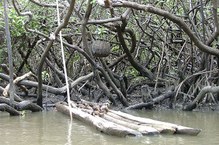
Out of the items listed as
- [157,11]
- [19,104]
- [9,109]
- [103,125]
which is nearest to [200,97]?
[157,11]

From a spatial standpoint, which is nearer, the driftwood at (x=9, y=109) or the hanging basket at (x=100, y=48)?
the driftwood at (x=9, y=109)

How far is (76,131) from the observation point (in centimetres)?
718

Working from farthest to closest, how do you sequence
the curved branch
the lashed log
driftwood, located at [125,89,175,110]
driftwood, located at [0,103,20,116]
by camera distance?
driftwood, located at [125,89,175,110] < driftwood, located at [0,103,20,116] < the curved branch < the lashed log

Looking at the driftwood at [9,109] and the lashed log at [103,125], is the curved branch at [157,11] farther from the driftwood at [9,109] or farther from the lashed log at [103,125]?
the driftwood at [9,109]

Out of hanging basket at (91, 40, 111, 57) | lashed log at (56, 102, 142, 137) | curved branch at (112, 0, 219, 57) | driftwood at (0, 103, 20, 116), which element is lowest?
lashed log at (56, 102, 142, 137)

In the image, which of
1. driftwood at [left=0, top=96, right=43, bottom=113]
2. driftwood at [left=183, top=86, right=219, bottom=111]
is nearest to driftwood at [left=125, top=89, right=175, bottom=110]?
driftwood at [left=183, top=86, right=219, bottom=111]

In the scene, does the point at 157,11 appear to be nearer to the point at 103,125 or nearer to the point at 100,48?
the point at 100,48

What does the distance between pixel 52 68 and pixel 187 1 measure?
3912 mm

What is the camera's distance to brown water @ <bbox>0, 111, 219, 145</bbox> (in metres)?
6.14

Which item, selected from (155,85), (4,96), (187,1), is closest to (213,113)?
(155,85)

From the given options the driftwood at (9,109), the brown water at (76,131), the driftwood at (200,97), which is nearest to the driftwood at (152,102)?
the driftwood at (200,97)

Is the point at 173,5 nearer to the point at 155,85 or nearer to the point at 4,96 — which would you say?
the point at 155,85

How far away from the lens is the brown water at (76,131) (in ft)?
20.2

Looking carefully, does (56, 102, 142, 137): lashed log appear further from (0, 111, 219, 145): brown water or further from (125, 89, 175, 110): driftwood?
(125, 89, 175, 110): driftwood
